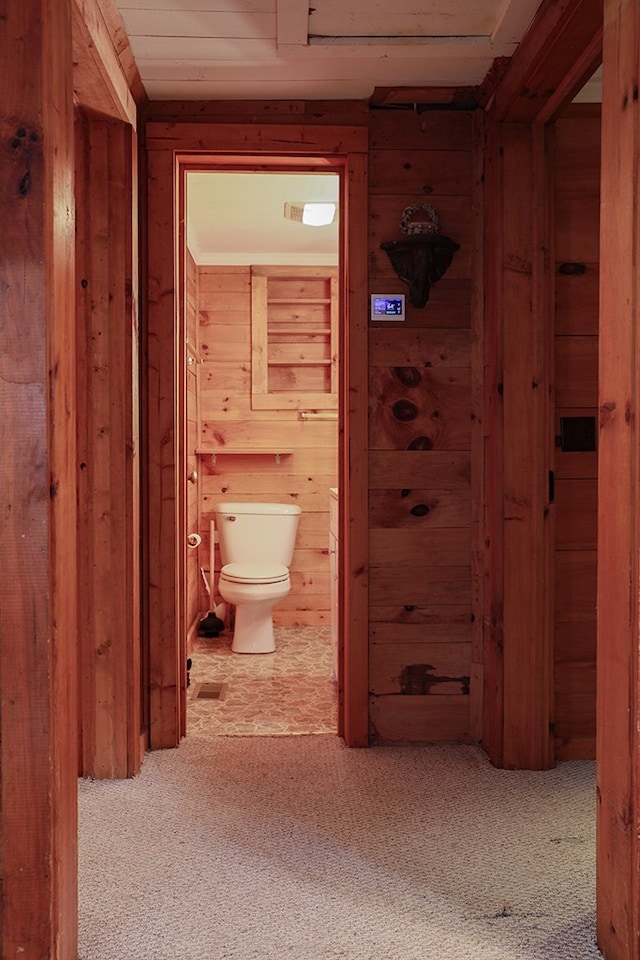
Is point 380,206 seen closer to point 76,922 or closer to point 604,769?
point 604,769

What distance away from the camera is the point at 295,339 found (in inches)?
177

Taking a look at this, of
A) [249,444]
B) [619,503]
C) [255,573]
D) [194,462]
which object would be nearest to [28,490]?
[619,503]

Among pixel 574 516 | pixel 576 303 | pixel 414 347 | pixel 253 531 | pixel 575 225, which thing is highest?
pixel 575 225

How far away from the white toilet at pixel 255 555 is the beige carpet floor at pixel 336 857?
1.27 meters

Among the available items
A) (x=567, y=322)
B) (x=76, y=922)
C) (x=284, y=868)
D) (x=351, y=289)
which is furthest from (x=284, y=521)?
(x=76, y=922)

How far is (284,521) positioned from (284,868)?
2.43 metres

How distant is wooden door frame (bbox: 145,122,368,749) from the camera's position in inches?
96.8

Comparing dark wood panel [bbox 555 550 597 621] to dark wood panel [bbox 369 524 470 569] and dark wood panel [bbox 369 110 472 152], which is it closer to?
dark wood panel [bbox 369 524 470 569]

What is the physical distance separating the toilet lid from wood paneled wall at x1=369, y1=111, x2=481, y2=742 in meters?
1.21

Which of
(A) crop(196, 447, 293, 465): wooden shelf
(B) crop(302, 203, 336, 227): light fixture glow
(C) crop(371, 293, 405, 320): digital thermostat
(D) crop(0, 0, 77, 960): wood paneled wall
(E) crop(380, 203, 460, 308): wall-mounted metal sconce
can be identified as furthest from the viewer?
(A) crop(196, 447, 293, 465): wooden shelf

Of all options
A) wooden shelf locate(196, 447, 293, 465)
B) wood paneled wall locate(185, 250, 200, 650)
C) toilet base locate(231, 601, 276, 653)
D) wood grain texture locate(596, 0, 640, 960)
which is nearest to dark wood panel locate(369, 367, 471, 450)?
wood grain texture locate(596, 0, 640, 960)

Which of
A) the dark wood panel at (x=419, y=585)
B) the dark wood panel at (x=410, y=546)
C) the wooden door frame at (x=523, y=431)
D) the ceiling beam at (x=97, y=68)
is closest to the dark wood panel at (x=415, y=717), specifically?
the wooden door frame at (x=523, y=431)

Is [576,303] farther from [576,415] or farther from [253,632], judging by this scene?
[253,632]

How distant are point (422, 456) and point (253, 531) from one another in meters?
1.74
